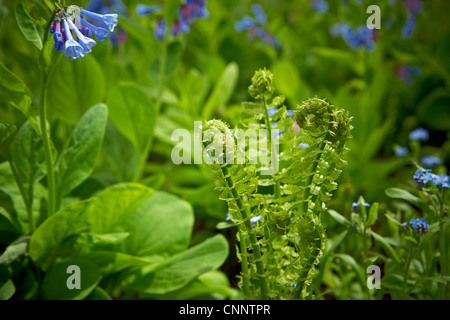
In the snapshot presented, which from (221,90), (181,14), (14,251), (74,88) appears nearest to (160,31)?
(181,14)

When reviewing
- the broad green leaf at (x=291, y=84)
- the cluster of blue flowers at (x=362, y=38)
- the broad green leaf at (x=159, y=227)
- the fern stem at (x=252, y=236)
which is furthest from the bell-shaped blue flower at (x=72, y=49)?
the cluster of blue flowers at (x=362, y=38)

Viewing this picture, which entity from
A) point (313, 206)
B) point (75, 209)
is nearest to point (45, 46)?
point (75, 209)

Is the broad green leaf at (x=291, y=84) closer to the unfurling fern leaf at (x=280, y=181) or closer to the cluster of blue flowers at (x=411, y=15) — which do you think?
the cluster of blue flowers at (x=411, y=15)

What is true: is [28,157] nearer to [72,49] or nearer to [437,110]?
[72,49]

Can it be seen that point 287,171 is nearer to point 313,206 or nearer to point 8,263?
point 313,206

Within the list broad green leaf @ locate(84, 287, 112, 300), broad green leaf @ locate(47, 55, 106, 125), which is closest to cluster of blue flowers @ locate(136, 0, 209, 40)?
broad green leaf @ locate(47, 55, 106, 125)

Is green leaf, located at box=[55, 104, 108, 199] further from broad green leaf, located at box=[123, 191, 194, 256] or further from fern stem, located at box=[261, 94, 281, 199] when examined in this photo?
fern stem, located at box=[261, 94, 281, 199]
